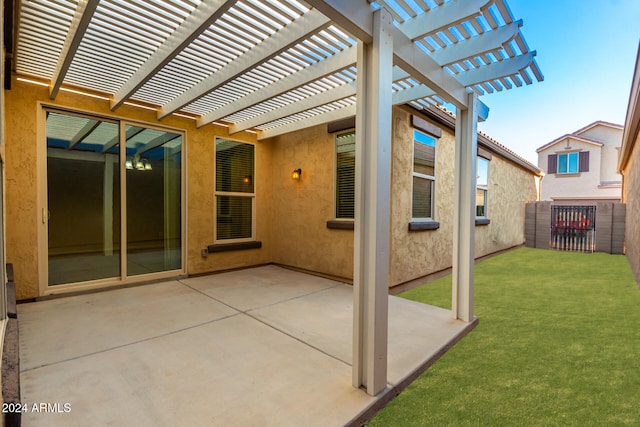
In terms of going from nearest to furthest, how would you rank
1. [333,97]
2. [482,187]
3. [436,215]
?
1. [333,97]
2. [436,215]
3. [482,187]

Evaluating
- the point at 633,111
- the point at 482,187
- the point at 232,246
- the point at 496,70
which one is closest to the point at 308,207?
the point at 232,246

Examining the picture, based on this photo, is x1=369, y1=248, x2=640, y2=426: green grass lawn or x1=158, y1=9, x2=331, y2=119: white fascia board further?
x1=158, y1=9, x2=331, y2=119: white fascia board

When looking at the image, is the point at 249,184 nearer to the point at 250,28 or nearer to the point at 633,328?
the point at 250,28

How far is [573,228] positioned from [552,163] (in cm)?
928

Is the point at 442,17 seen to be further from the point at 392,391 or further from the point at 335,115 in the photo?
the point at 392,391

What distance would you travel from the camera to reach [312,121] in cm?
504

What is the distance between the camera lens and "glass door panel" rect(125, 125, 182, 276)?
187 inches

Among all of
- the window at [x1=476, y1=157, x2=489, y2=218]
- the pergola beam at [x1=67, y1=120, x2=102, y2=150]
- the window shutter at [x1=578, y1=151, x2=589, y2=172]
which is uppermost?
the window shutter at [x1=578, y1=151, x2=589, y2=172]

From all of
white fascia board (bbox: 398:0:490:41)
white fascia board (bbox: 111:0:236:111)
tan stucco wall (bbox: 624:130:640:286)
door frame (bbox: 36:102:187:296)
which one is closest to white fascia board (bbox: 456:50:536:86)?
white fascia board (bbox: 398:0:490:41)

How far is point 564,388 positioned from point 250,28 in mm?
3797

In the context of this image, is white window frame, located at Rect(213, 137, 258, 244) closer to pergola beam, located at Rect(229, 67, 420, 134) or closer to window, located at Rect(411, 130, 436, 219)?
pergola beam, located at Rect(229, 67, 420, 134)

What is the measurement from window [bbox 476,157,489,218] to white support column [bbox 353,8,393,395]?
653 cm

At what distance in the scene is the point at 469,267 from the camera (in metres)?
3.25

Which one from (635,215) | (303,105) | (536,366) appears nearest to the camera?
(536,366)
